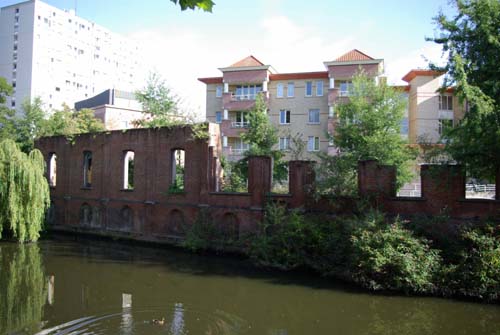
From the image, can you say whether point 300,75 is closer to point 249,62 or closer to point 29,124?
point 249,62

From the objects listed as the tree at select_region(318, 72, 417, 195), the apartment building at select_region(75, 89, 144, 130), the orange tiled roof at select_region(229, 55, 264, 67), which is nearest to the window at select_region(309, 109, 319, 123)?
the orange tiled roof at select_region(229, 55, 264, 67)

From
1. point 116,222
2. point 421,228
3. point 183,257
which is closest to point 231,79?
point 116,222

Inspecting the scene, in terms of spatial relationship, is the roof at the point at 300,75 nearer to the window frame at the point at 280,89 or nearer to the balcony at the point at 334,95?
the window frame at the point at 280,89

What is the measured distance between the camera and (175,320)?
Answer: 9812 mm

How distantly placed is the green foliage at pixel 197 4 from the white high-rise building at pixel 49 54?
2334 inches

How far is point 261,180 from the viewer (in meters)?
17.3

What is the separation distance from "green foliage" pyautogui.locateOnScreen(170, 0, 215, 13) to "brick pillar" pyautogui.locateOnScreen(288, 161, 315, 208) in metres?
12.6

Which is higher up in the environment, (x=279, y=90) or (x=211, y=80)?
(x=211, y=80)

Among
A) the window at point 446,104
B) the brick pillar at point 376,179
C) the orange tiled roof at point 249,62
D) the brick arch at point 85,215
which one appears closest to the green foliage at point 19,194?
the brick arch at point 85,215

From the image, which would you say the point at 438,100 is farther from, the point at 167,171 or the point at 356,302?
the point at 356,302

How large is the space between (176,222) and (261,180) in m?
5.07

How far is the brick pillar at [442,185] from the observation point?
44.9 ft

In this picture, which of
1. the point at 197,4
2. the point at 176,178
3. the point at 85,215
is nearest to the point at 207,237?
the point at 176,178

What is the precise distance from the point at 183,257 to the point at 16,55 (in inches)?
2296
